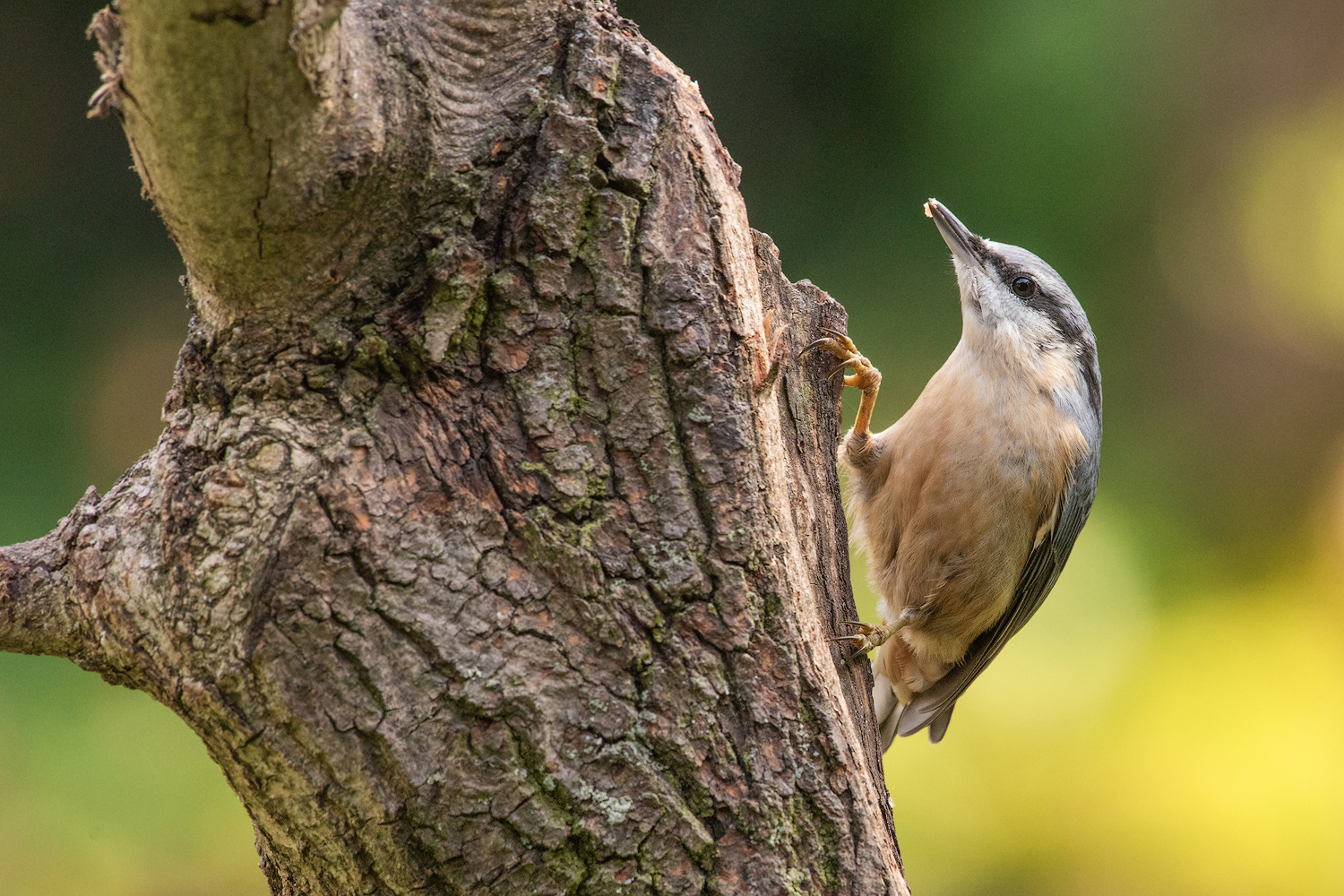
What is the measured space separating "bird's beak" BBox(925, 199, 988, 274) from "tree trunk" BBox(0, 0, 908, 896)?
1.33 m

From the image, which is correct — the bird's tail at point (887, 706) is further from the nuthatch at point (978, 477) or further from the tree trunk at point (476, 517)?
the tree trunk at point (476, 517)

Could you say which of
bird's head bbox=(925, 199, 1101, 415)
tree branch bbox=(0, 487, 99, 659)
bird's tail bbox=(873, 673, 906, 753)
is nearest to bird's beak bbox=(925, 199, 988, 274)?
bird's head bbox=(925, 199, 1101, 415)

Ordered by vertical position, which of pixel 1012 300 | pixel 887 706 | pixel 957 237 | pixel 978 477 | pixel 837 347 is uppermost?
pixel 957 237

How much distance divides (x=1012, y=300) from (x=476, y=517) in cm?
181

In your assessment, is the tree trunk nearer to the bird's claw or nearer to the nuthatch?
the bird's claw

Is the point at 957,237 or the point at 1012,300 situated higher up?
the point at 957,237

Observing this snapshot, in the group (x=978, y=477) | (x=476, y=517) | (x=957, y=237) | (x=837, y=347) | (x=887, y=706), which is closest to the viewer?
(x=476, y=517)

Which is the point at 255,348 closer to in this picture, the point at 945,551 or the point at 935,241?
the point at 945,551

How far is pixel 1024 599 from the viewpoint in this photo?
8.36ft

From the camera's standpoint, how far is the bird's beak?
2.52 meters

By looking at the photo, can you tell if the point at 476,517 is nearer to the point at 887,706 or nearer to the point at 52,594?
the point at 52,594

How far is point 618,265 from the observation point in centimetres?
130

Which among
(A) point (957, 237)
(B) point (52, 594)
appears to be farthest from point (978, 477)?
(B) point (52, 594)

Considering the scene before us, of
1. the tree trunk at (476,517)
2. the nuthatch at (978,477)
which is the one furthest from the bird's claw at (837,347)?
the nuthatch at (978,477)
